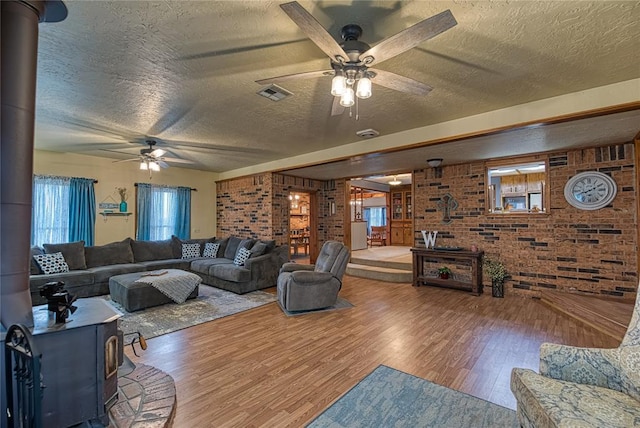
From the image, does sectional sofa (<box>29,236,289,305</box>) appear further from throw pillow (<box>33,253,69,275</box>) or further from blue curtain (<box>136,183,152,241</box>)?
blue curtain (<box>136,183,152,241</box>)

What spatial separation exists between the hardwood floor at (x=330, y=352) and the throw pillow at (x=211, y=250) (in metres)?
2.78

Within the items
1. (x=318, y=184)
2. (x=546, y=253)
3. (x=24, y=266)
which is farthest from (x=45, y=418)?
(x=318, y=184)

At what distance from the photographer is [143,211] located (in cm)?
654

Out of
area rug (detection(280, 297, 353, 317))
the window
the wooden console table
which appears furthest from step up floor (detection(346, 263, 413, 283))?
the window

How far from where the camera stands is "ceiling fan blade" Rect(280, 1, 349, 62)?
4.42 feet

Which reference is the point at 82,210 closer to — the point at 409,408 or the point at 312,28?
the point at 312,28

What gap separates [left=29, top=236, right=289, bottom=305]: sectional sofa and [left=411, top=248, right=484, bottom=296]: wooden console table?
2653mm

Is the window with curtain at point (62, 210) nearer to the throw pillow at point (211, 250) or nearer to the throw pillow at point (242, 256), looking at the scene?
the throw pillow at point (211, 250)

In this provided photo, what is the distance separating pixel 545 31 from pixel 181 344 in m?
4.12

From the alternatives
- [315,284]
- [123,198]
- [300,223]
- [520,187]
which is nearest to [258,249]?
[315,284]

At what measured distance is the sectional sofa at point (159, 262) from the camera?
15.3ft

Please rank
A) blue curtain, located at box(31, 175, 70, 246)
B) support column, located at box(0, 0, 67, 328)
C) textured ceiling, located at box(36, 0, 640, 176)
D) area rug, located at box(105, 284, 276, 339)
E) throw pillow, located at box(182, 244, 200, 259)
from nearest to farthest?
support column, located at box(0, 0, 67, 328)
textured ceiling, located at box(36, 0, 640, 176)
area rug, located at box(105, 284, 276, 339)
blue curtain, located at box(31, 175, 70, 246)
throw pillow, located at box(182, 244, 200, 259)

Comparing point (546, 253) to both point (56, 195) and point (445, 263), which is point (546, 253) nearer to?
point (445, 263)

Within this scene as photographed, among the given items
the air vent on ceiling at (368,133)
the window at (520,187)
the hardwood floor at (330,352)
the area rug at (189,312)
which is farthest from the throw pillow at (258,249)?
the window at (520,187)
